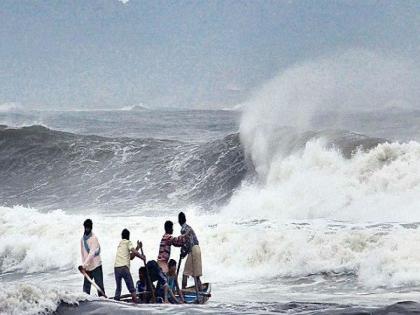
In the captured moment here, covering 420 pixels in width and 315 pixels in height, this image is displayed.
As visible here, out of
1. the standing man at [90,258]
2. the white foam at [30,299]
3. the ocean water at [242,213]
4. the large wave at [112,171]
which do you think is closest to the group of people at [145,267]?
the standing man at [90,258]

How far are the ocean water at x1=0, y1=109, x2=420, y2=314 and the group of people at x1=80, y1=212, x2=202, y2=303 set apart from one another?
0.76 m

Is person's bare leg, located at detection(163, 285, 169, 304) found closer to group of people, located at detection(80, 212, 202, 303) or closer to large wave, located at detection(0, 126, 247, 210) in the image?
group of people, located at detection(80, 212, 202, 303)

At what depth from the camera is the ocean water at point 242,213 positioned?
37.9ft

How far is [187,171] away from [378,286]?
19652 millimetres

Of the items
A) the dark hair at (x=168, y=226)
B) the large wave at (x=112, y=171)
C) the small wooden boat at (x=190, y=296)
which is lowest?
the small wooden boat at (x=190, y=296)

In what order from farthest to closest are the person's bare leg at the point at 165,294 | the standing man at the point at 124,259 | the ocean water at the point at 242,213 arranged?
the ocean water at the point at 242,213 → the standing man at the point at 124,259 → the person's bare leg at the point at 165,294

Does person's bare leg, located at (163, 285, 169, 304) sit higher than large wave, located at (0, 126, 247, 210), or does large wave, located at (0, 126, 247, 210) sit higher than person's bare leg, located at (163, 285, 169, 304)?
large wave, located at (0, 126, 247, 210)

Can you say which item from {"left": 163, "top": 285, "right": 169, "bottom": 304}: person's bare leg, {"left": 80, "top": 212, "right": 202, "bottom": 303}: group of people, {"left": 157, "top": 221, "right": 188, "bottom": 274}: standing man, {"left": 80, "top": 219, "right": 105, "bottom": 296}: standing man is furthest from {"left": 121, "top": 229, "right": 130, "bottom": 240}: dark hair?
{"left": 163, "top": 285, "right": 169, "bottom": 304}: person's bare leg

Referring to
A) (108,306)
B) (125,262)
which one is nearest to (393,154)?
(125,262)

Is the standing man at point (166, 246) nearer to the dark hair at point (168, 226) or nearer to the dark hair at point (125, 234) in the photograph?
the dark hair at point (168, 226)

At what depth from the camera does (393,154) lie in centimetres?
2097

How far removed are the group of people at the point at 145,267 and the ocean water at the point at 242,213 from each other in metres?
0.76

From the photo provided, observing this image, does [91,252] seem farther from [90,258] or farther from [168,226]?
[168,226]

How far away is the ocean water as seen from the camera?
11539 mm
